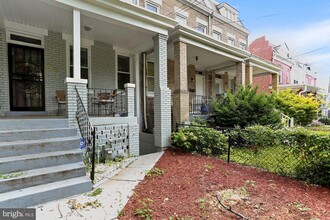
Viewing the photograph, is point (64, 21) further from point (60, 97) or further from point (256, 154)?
point (256, 154)

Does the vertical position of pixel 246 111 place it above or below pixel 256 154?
above

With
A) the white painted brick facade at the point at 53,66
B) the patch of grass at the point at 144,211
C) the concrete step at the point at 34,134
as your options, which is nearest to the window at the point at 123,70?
the white painted brick facade at the point at 53,66

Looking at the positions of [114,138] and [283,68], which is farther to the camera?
[283,68]

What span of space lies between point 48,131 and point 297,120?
13943mm

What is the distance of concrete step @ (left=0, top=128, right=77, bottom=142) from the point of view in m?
3.74

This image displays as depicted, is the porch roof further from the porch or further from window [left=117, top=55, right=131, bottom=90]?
window [left=117, top=55, right=131, bottom=90]

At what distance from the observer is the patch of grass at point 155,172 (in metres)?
4.29

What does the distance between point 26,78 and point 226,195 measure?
6654 mm

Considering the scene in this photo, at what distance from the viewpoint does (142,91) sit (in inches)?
340

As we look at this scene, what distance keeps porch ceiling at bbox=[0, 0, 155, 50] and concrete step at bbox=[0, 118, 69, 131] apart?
281 cm

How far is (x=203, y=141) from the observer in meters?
6.01

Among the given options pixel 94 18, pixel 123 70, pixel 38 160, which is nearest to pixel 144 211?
pixel 38 160

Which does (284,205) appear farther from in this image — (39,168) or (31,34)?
(31,34)

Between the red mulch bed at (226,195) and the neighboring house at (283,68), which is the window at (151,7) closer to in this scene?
the red mulch bed at (226,195)
